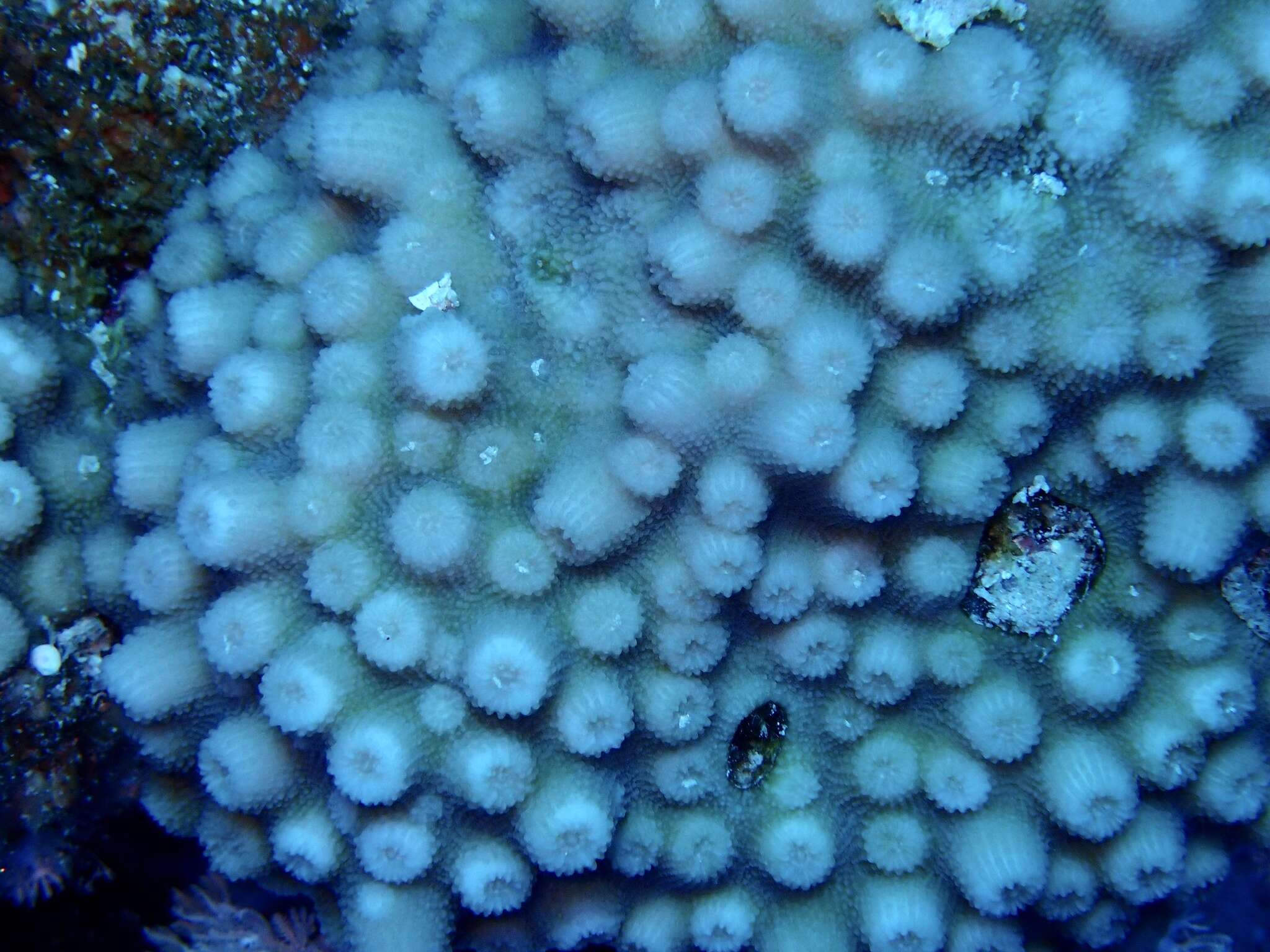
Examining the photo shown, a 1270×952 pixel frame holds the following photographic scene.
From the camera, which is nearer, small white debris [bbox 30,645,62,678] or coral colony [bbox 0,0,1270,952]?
coral colony [bbox 0,0,1270,952]

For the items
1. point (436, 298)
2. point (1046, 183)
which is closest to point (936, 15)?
point (1046, 183)

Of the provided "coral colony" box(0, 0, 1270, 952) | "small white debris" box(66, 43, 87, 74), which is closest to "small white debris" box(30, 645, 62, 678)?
"coral colony" box(0, 0, 1270, 952)

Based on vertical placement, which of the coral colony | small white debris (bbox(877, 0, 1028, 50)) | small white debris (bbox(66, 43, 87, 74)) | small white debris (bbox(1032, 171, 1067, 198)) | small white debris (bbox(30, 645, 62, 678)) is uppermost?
small white debris (bbox(877, 0, 1028, 50))

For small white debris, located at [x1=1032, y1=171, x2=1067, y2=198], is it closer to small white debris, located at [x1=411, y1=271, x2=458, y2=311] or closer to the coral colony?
the coral colony

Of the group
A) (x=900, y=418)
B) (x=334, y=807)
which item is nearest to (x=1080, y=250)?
(x=900, y=418)

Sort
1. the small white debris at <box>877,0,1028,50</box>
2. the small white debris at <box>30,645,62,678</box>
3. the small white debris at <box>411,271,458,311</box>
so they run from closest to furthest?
the small white debris at <box>877,0,1028,50</box> < the small white debris at <box>411,271,458,311</box> < the small white debris at <box>30,645,62,678</box>

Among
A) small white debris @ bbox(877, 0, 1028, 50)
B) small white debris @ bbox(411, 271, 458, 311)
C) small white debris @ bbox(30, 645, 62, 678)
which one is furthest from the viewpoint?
small white debris @ bbox(30, 645, 62, 678)

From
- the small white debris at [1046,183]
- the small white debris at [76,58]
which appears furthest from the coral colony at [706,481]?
the small white debris at [76,58]

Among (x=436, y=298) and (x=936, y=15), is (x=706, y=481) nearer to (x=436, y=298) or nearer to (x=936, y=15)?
(x=436, y=298)
